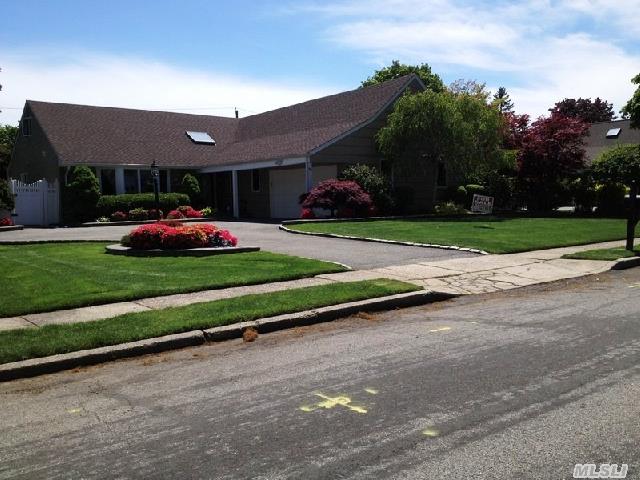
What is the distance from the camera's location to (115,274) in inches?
418

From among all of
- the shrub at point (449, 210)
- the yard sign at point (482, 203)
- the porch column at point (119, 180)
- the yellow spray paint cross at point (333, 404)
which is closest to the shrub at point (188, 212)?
the porch column at point (119, 180)

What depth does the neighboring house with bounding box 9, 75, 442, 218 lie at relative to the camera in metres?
26.9

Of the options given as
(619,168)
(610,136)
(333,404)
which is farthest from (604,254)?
(610,136)

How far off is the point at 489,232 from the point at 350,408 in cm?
1454

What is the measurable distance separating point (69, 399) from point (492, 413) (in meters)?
3.45

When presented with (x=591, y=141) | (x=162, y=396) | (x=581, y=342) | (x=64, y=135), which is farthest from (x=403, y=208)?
(x=591, y=141)

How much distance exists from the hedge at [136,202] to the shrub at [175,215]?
862mm

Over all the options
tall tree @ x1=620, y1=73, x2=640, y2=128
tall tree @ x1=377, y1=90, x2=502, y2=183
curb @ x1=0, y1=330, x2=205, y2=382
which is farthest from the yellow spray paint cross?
tall tree @ x1=620, y1=73, x2=640, y2=128

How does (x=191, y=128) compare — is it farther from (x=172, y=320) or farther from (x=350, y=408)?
(x=350, y=408)

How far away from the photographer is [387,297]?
8.75 meters

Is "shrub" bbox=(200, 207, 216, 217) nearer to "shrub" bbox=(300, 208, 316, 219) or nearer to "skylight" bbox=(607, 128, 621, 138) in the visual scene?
"shrub" bbox=(300, 208, 316, 219)

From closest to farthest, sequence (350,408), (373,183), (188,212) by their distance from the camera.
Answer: (350,408), (373,183), (188,212)

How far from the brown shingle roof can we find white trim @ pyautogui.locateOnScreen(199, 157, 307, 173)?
21 centimetres

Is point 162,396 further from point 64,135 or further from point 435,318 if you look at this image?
point 64,135
